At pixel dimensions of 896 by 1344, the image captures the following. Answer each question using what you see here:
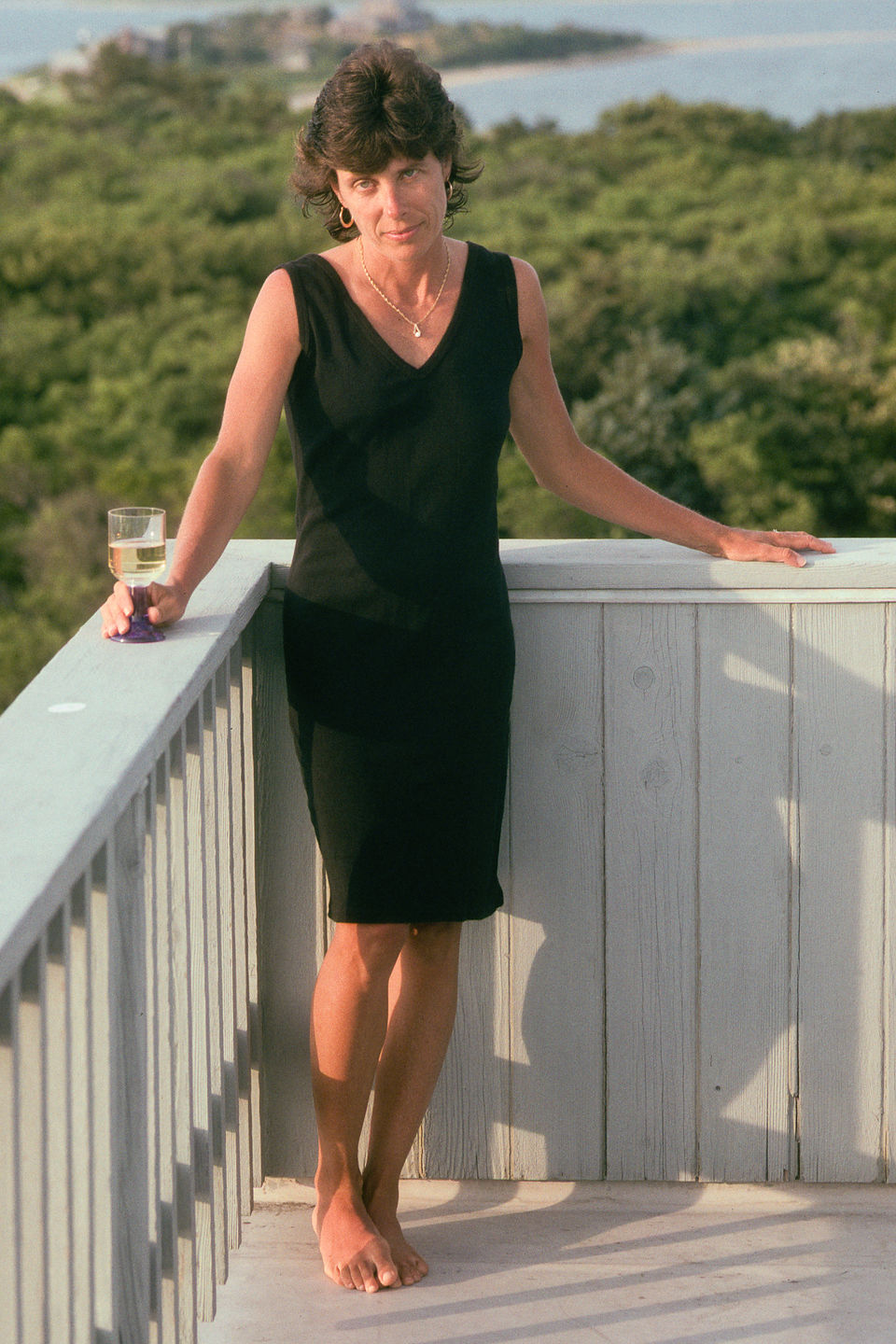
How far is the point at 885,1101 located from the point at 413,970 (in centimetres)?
65

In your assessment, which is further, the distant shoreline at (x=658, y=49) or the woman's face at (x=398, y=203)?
the distant shoreline at (x=658, y=49)

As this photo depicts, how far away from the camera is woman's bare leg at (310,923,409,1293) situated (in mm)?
1823

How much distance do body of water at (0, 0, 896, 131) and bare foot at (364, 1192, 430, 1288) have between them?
28.5m

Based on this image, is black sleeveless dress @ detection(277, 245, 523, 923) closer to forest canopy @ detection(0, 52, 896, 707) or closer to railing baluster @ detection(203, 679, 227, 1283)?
railing baluster @ detection(203, 679, 227, 1283)

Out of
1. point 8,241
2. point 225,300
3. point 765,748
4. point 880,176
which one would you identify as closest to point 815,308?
point 880,176

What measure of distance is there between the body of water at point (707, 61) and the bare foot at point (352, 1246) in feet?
93.6

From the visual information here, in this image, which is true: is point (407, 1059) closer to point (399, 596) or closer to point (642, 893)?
point (642, 893)

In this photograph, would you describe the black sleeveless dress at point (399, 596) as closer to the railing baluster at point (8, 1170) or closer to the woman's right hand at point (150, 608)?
the woman's right hand at point (150, 608)

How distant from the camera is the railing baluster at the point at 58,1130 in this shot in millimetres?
1067

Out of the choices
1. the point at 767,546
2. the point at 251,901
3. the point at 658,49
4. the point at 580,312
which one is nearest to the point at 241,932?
the point at 251,901

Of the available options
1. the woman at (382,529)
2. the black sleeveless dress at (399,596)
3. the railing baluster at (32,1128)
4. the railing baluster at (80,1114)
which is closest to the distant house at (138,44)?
the woman at (382,529)

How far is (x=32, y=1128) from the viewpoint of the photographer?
100 centimetres

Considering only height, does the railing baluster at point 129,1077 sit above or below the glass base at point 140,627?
below

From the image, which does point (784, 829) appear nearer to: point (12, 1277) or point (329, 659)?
point (329, 659)
